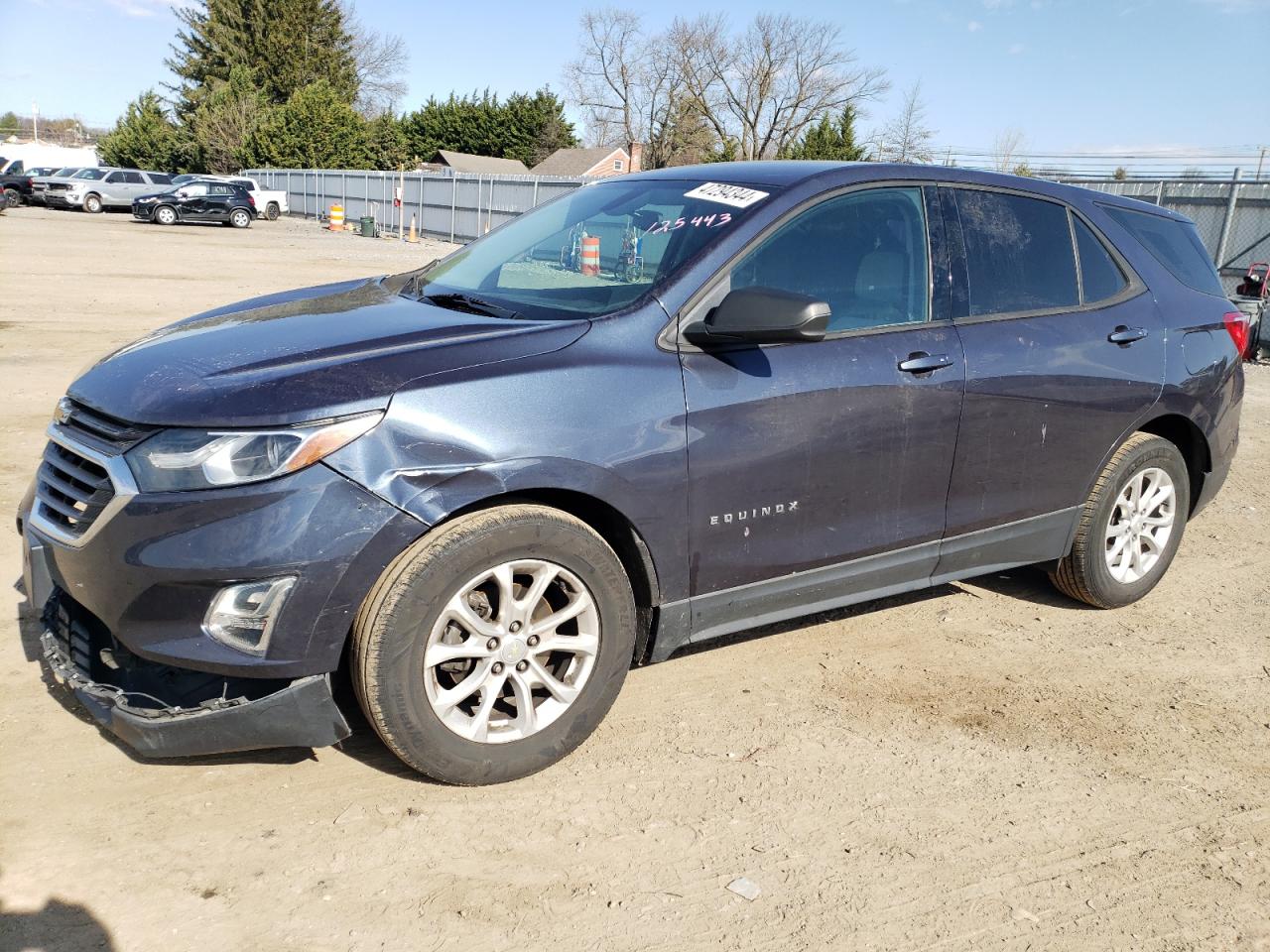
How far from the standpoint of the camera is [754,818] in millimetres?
3121

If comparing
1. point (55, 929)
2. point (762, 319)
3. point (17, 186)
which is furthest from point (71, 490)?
point (17, 186)

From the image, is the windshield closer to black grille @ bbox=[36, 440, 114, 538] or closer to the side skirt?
the side skirt

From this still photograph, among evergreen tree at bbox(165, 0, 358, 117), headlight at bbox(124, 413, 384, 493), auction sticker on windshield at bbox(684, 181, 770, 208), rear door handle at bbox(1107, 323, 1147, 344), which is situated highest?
evergreen tree at bbox(165, 0, 358, 117)

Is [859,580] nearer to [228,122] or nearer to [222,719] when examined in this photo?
[222,719]

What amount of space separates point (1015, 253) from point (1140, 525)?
149cm

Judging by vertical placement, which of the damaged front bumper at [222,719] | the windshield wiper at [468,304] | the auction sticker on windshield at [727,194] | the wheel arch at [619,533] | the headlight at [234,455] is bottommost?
the damaged front bumper at [222,719]

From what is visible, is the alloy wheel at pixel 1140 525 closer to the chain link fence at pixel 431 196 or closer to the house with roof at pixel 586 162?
the chain link fence at pixel 431 196

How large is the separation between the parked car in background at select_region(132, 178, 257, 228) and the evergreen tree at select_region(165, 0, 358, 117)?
3659 cm

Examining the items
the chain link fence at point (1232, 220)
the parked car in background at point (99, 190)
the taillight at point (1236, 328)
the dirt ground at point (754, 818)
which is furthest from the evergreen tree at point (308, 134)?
the taillight at point (1236, 328)

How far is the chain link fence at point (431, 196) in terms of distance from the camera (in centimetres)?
3209

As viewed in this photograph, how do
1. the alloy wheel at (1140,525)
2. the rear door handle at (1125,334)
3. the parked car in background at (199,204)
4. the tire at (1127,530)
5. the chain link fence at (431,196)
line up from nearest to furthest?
the rear door handle at (1125,334), the tire at (1127,530), the alloy wheel at (1140,525), the chain link fence at (431,196), the parked car in background at (199,204)

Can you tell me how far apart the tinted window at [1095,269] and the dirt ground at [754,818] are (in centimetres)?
149

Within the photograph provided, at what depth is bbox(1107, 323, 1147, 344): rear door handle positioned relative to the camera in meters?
4.45

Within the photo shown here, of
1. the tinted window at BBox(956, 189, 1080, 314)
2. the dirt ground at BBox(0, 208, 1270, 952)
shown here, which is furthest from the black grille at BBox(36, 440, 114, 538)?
the tinted window at BBox(956, 189, 1080, 314)
